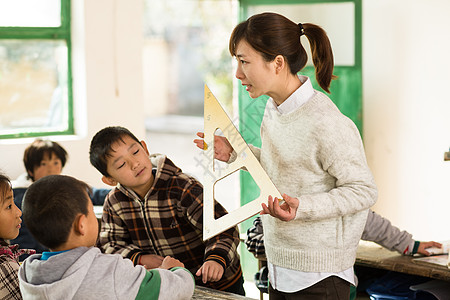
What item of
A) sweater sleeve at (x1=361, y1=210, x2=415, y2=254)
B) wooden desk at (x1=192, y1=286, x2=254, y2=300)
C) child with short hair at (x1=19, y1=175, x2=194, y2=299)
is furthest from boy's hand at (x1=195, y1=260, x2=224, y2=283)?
sweater sleeve at (x1=361, y1=210, x2=415, y2=254)

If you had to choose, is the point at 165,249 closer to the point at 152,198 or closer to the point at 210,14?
the point at 152,198

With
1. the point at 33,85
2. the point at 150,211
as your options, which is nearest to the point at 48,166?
the point at 33,85

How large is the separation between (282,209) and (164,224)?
0.61m

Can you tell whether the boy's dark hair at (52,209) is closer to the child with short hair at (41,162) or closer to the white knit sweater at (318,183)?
the white knit sweater at (318,183)

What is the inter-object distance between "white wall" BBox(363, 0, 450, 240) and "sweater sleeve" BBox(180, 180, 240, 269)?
2.01 m

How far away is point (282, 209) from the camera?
1871mm

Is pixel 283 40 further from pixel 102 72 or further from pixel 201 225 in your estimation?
pixel 102 72

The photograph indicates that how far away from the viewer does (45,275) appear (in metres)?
1.66

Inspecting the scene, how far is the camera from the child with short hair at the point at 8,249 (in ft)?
6.43

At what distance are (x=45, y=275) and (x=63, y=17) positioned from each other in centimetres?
324

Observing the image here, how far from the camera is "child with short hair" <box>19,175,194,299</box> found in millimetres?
1640

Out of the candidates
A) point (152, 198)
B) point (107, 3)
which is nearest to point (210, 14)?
point (107, 3)

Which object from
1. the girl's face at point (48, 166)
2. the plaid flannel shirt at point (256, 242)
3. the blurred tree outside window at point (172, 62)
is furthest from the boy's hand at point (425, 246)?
the blurred tree outside window at point (172, 62)

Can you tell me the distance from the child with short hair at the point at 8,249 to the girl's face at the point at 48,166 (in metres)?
1.82
